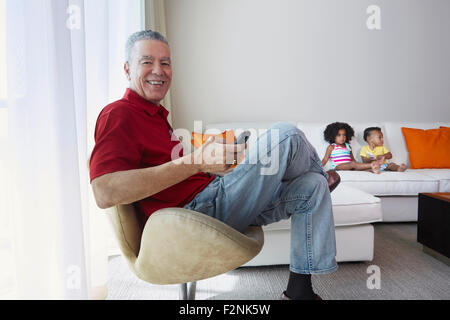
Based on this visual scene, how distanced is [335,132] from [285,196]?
1.81m

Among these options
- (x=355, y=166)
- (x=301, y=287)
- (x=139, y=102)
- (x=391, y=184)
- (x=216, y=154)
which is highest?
(x=139, y=102)

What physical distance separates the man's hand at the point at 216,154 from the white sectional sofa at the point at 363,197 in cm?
82

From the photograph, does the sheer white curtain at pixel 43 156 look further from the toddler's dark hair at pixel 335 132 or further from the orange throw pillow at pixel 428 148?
the orange throw pillow at pixel 428 148

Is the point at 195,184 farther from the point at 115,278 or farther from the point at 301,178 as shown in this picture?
the point at 115,278

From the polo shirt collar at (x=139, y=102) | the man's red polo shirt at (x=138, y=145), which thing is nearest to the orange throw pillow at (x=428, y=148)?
the man's red polo shirt at (x=138, y=145)

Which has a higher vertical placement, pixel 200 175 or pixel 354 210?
pixel 200 175

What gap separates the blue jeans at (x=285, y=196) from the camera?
0.96 m

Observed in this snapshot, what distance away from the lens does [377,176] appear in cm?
228

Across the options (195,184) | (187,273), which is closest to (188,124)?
(195,184)

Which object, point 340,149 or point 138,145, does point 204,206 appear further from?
point 340,149

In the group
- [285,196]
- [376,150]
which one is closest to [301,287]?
[285,196]

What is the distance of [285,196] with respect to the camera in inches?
43.7

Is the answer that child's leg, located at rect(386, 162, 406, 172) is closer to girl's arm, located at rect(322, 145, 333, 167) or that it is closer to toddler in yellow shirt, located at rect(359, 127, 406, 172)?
Result: toddler in yellow shirt, located at rect(359, 127, 406, 172)

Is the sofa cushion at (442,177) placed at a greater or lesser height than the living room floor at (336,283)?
greater
